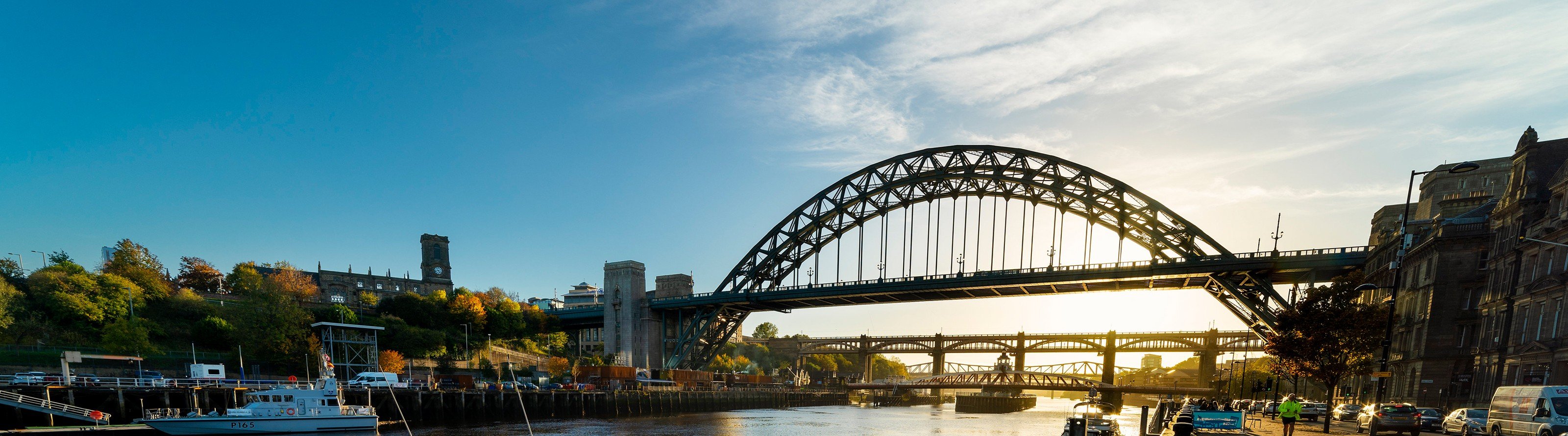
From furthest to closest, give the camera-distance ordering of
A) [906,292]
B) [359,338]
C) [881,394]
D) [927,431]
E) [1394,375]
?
[881,394]
[906,292]
[359,338]
[927,431]
[1394,375]

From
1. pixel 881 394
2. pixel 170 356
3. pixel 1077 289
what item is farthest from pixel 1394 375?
pixel 881 394

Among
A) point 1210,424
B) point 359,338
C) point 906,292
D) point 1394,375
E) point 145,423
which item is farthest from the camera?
point 906,292

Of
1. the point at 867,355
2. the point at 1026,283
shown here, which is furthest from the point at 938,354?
the point at 1026,283

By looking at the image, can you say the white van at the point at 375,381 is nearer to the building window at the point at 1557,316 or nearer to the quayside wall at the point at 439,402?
the quayside wall at the point at 439,402

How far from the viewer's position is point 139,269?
8488cm

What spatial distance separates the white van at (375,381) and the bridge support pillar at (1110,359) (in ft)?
342

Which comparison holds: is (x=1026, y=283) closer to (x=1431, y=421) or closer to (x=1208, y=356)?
(x=1431, y=421)

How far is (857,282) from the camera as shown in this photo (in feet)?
325

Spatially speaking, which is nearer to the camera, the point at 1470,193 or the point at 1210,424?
the point at 1210,424

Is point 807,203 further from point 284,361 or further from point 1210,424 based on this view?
point 1210,424

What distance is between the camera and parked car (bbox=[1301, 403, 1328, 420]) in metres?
51.2

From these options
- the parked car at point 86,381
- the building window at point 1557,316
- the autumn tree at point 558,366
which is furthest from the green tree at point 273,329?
the building window at point 1557,316

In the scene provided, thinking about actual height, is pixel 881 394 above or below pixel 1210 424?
below

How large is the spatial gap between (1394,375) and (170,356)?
96.9m
